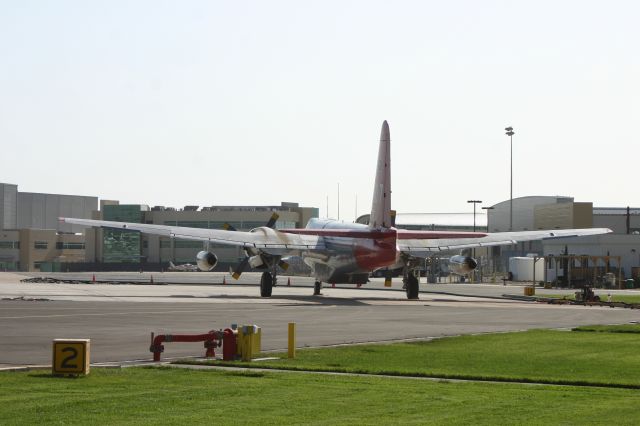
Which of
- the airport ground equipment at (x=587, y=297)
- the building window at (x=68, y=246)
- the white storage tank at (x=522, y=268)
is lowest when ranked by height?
the airport ground equipment at (x=587, y=297)

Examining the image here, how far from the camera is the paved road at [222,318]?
30.8m

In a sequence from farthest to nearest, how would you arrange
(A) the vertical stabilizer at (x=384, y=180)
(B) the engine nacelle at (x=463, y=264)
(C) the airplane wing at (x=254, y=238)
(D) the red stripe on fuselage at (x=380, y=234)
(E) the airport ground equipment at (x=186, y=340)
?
(B) the engine nacelle at (x=463, y=264)
(C) the airplane wing at (x=254, y=238)
(D) the red stripe on fuselage at (x=380, y=234)
(A) the vertical stabilizer at (x=384, y=180)
(E) the airport ground equipment at (x=186, y=340)

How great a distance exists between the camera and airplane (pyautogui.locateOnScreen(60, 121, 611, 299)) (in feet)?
196

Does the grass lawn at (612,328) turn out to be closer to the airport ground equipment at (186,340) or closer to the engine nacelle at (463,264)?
the airport ground equipment at (186,340)

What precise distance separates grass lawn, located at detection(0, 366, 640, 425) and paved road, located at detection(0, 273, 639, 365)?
16.1 feet

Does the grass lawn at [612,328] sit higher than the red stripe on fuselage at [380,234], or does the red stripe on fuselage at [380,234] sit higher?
the red stripe on fuselage at [380,234]

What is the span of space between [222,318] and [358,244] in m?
19.0

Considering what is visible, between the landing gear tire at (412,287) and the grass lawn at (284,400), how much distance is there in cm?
4346

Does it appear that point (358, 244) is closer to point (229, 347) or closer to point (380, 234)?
point (380, 234)

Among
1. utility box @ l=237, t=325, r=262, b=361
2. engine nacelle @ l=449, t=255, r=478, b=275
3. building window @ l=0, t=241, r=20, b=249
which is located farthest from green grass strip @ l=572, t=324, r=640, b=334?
building window @ l=0, t=241, r=20, b=249

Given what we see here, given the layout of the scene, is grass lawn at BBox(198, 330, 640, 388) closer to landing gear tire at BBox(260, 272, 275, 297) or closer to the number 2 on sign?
the number 2 on sign

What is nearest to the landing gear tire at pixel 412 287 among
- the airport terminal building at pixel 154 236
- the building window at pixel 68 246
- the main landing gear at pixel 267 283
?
the main landing gear at pixel 267 283

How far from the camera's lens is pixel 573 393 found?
20766 mm

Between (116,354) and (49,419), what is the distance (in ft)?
36.4
